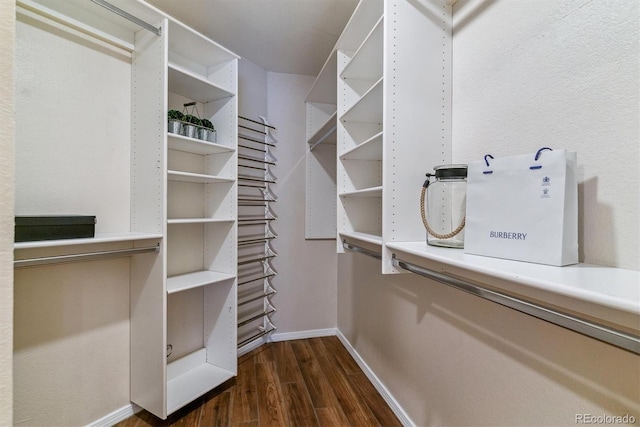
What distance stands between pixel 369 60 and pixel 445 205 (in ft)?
3.19

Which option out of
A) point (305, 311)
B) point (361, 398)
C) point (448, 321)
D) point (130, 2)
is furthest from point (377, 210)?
point (130, 2)

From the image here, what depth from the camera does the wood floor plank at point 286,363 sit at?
2.15 m

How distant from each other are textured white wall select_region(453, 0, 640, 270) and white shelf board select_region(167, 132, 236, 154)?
61.1 inches

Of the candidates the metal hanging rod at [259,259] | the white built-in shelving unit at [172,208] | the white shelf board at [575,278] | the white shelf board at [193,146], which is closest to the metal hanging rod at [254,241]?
the metal hanging rod at [259,259]

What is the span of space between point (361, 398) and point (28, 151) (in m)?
2.40

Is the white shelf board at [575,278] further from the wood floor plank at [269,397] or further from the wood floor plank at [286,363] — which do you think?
the wood floor plank at [286,363]

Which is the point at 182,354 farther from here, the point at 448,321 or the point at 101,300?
the point at 448,321

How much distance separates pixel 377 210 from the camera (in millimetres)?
1998

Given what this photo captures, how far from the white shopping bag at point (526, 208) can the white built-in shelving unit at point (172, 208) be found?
1.56 m

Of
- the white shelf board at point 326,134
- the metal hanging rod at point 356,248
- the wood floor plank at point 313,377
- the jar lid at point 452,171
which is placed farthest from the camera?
the white shelf board at point 326,134

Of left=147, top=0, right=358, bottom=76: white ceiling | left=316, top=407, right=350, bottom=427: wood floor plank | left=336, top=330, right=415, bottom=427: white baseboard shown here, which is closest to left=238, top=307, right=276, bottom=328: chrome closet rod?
left=336, top=330, right=415, bottom=427: white baseboard

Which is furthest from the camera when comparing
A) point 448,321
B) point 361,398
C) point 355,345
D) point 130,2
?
point 355,345

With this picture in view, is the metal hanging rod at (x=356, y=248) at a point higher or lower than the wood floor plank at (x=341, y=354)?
higher

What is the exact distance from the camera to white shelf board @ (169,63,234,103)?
1714 millimetres
